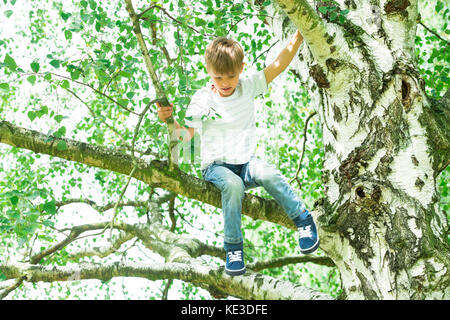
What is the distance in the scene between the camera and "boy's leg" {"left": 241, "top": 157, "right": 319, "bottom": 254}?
2746 millimetres

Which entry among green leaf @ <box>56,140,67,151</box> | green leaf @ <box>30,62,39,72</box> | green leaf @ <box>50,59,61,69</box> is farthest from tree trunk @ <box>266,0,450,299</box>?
green leaf @ <box>56,140,67,151</box>

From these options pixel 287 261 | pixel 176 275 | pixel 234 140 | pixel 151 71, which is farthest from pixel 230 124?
pixel 287 261

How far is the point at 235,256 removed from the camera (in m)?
→ 2.86

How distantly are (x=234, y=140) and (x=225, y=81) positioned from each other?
1.30 ft

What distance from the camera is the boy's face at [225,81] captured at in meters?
2.91

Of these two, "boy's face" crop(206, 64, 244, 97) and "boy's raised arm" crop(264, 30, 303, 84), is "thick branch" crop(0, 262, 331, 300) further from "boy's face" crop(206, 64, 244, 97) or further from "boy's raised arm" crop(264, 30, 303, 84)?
"boy's raised arm" crop(264, 30, 303, 84)

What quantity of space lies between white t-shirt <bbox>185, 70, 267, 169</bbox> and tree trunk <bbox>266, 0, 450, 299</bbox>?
442 mm

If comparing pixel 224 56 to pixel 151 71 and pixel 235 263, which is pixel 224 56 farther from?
pixel 235 263

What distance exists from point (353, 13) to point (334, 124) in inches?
28.8

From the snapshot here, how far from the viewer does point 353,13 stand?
2951 millimetres

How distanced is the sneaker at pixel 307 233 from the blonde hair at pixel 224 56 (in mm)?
1016

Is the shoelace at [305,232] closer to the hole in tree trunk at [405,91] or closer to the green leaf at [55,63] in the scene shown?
the hole in tree trunk at [405,91]
